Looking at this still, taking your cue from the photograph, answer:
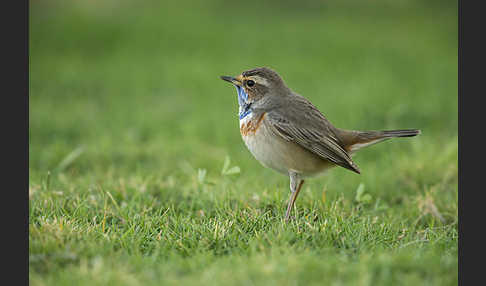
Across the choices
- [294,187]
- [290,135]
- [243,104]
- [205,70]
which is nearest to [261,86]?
[243,104]

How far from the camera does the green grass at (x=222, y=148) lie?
392 centimetres

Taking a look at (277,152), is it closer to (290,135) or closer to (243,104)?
(290,135)

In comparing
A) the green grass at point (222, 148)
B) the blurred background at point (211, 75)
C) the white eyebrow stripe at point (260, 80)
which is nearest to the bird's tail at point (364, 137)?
the green grass at point (222, 148)

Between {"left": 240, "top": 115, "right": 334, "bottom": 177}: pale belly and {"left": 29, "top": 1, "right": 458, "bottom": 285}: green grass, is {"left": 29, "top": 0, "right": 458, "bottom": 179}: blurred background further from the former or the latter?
{"left": 240, "top": 115, "right": 334, "bottom": 177}: pale belly

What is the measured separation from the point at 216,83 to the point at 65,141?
13.8 feet

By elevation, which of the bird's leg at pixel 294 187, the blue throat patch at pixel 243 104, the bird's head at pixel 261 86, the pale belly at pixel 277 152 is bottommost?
the bird's leg at pixel 294 187

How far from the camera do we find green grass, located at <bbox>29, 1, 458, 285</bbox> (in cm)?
392

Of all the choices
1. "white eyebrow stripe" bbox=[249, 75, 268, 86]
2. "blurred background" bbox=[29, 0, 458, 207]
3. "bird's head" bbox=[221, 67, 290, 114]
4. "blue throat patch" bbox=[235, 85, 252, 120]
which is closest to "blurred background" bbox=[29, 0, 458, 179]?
"blurred background" bbox=[29, 0, 458, 207]

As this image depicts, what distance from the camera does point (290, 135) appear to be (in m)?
5.00

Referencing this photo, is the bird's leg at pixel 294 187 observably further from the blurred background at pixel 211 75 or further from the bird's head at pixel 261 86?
the blurred background at pixel 211 75

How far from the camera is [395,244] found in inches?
176

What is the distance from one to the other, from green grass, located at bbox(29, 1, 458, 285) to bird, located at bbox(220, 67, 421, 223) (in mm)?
454

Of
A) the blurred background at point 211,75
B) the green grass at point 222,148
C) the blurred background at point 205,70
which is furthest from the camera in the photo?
the blurred background at point 205,70

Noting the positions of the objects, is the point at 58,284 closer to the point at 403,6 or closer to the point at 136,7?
the point at 136,7
